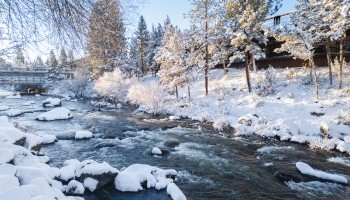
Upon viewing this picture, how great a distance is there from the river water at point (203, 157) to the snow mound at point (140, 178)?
10.9 inches

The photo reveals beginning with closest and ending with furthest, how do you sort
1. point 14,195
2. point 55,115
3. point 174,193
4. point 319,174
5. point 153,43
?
point 14,195 < point 174,193 < point 319,174 < point 55,115 < point 153,43

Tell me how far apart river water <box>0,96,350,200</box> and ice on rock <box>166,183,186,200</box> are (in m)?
0.20

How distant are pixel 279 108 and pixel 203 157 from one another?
1134cm

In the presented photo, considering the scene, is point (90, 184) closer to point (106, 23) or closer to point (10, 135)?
point (10, 135)

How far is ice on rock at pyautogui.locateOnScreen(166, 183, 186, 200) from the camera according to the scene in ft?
27.9

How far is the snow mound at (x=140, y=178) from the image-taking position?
9.46m

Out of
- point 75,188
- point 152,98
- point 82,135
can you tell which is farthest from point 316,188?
point 152,98

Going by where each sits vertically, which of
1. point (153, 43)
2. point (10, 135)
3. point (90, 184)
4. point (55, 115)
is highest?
point (153, 43)

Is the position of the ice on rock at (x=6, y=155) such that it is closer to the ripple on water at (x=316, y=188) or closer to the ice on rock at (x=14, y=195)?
the ice on rock at (x=14, y=195)

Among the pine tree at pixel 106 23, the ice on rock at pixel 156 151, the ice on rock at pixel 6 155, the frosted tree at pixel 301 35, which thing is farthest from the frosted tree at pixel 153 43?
the pine tree at pixel 106 23

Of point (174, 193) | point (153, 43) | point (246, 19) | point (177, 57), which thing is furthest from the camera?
point (153, 43)

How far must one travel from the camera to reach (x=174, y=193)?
8.80 metres

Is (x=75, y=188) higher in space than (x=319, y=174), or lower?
higher

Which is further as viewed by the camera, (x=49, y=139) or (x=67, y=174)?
(x=49, y=139)
